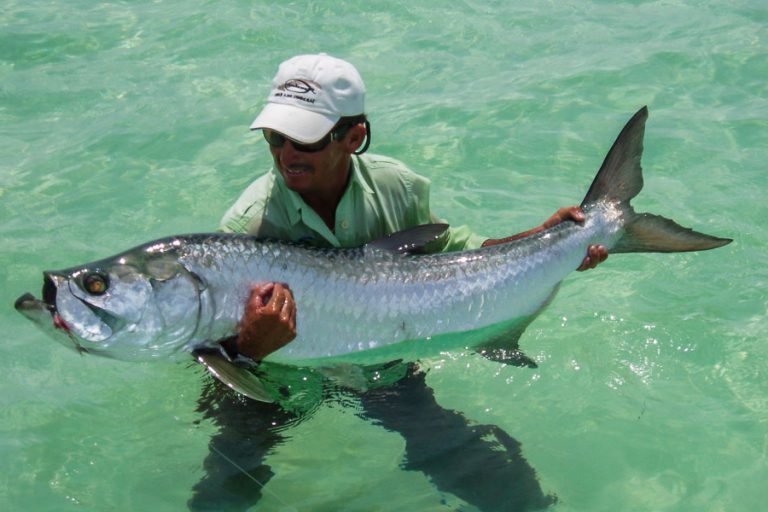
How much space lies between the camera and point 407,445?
396 cm

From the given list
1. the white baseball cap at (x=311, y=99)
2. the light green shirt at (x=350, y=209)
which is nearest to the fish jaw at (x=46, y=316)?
the light green shirt at (x=350, y=209)

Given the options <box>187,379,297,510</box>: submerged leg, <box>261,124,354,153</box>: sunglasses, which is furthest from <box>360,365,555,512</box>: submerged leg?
<box>261,124,354,153</box>: sunglasses

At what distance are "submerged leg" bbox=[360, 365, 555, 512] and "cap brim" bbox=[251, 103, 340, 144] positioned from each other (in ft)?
3.58

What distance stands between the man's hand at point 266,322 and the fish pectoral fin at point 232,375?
90 millimetres

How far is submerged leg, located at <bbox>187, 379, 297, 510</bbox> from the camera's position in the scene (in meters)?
3.72

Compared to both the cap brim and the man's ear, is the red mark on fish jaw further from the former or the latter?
the man's ear

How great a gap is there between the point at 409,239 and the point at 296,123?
61cm

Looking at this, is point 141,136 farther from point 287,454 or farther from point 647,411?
point 647,411

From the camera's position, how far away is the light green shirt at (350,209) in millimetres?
3756

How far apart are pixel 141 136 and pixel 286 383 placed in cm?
355

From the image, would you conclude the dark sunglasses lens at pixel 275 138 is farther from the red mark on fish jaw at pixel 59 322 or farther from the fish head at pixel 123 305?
the red mark on fish jaw at pixel 59 322

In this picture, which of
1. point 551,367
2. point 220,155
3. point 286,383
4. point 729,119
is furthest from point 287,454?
point 729,119

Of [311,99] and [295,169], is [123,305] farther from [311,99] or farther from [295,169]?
[311,99]

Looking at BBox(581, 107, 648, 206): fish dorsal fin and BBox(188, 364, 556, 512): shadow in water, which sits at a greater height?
BBox(581, 107, 648, 206): fish dorsal fin
